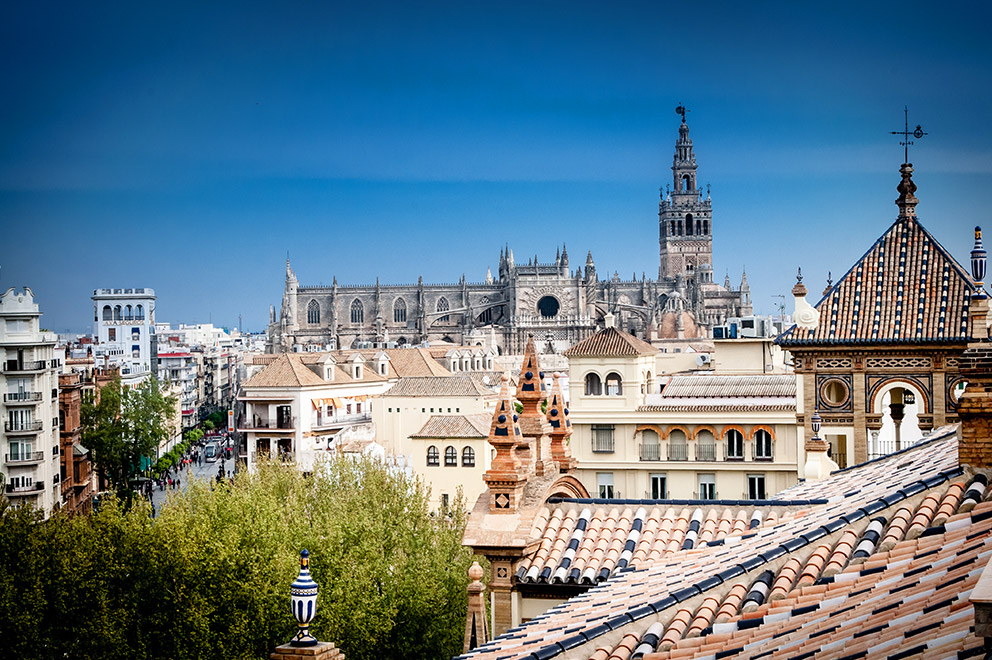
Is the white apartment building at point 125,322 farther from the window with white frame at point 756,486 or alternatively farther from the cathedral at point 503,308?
the window with white frame at point 756,486

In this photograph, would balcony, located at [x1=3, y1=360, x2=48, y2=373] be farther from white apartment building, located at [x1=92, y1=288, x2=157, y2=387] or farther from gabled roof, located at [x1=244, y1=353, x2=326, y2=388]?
white apartment building, located at [x1=92, y1=288, x2=157, y2=387]

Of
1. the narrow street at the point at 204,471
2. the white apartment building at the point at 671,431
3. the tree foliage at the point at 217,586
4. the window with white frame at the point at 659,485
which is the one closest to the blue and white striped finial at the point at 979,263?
the tree foliage at the point at 217,586

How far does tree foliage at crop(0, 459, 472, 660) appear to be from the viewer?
2275cm

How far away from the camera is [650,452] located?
3872 centimetres

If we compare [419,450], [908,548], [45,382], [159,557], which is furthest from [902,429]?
[45,382]

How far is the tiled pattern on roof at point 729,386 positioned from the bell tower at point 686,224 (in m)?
130

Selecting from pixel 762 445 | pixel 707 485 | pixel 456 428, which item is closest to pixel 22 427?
pixel 456 428

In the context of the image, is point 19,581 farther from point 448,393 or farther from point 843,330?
point 448,393

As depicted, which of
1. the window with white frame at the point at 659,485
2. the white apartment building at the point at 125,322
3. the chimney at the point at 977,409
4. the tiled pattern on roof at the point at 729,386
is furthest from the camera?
the white apartment building at the point at 125,322

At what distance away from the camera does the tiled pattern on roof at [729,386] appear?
3988 cm

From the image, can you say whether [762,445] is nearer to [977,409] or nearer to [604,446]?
[604,446]

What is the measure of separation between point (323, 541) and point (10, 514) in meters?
8.74

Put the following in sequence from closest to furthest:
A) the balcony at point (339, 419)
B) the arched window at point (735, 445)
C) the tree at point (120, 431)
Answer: the arched window at point (735, 445), the tree at point (120, 431), the balcony at point (339, 419)

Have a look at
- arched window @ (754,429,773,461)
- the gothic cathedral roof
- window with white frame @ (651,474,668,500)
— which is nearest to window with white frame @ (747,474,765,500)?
arched window @ (754,429,773,461)
